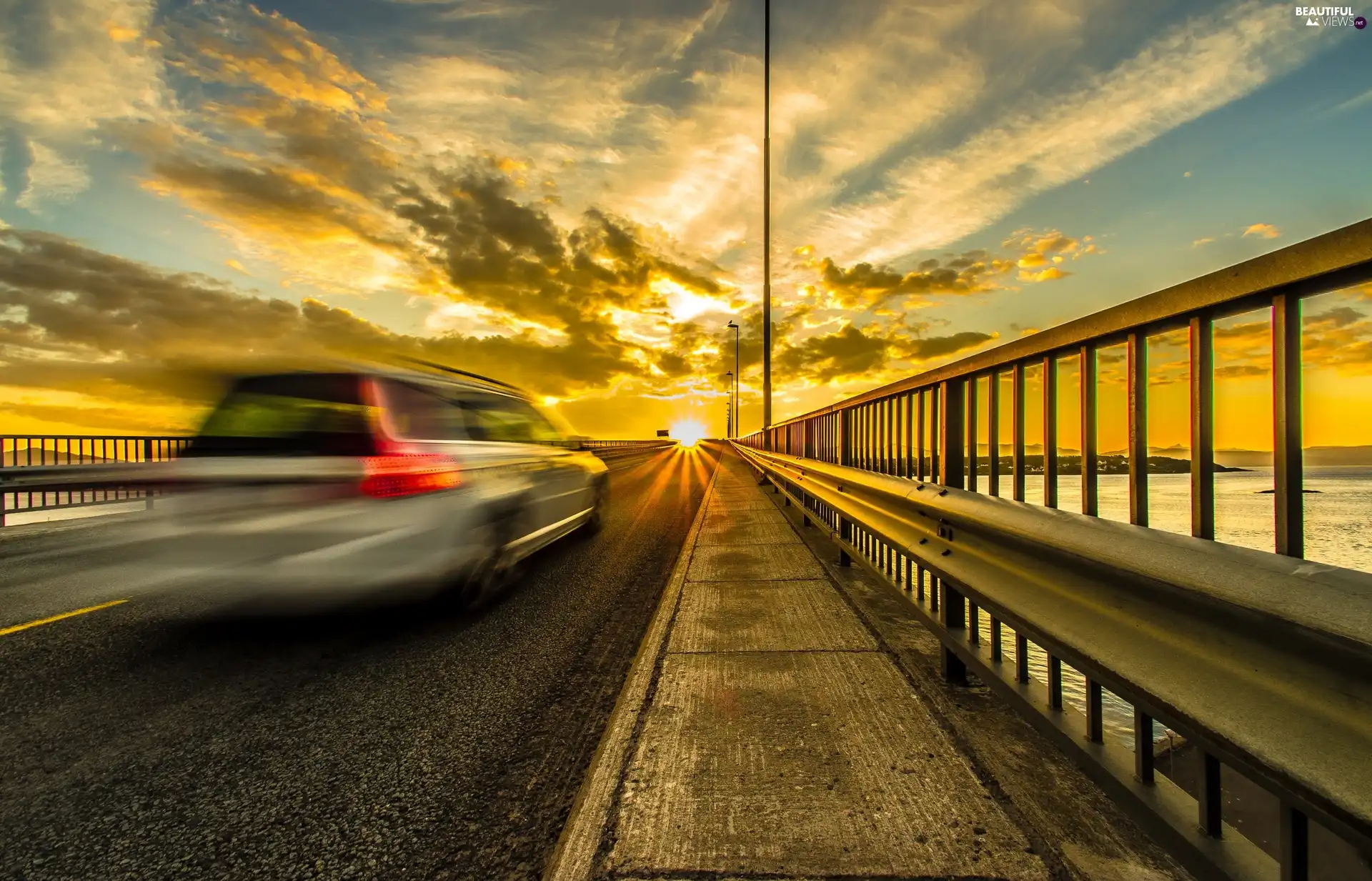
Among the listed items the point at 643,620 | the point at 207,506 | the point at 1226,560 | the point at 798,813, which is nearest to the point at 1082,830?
the point at 798,813

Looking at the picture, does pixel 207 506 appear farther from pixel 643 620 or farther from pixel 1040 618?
pixel 1040 618

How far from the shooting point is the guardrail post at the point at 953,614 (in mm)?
2809

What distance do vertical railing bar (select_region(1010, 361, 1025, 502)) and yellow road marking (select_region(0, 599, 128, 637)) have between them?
6.01 metres

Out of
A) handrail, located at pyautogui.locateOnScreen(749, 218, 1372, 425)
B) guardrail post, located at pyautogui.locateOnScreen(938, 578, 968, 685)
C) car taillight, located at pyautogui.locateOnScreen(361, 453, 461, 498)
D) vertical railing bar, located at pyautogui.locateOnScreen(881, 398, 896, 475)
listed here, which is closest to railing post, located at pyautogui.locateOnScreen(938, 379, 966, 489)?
guardrail post, located at pyautogui.locateOnScreen(938, 578, 968, 685)

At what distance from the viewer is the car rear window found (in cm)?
403

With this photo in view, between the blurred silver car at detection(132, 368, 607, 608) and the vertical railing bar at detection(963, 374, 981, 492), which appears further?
the blurred silver car at detection(132, 368, 607, 608)

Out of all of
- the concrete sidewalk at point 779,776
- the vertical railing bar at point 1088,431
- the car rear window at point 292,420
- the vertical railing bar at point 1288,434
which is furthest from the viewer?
the car rear window at point 292,420

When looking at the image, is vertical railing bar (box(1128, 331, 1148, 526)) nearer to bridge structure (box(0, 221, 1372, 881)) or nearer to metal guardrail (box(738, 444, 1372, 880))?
bridge structure (box(0, 221, 1372, 881))

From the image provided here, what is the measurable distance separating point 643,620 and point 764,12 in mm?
16535

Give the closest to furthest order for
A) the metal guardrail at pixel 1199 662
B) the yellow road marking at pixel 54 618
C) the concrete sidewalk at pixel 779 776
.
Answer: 1. the metal guardrail at pixel 1199 662
2. the concrete sidewalk at pixel 779 776
3. the yellow road marking at pixel 54 618

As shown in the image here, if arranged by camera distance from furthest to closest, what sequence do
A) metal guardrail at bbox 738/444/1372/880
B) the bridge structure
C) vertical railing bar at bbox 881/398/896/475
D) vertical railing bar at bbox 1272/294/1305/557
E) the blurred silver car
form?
vertical railing bar at bbox 881/398/896/475 < the blurred silver car < vertical railing bar at bbox 1272/294/1305/557 < the bridge structure < metal guardrail at bbox 738/444/1372/880

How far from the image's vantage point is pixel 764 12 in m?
15.8

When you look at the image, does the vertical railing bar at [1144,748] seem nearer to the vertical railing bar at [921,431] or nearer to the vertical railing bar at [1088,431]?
the vertical railing bar at [1088,431]

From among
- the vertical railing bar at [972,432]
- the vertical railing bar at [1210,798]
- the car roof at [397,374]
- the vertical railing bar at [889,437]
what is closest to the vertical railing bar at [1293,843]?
the vertical railing bar at [1210,798]
